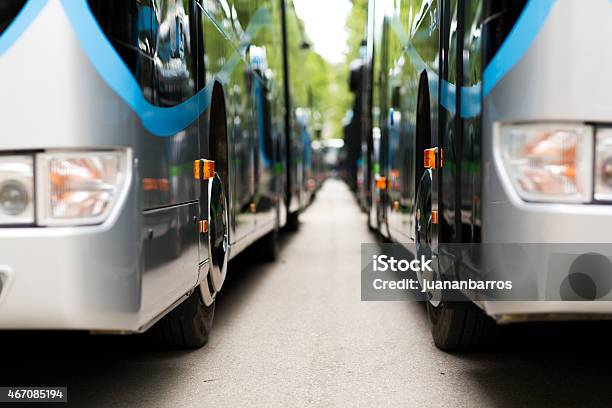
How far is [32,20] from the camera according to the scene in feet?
9.00

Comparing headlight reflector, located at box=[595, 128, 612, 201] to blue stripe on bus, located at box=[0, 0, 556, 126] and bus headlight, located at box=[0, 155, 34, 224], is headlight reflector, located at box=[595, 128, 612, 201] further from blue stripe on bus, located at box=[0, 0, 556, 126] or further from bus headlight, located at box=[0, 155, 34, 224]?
bus headlight, located at box=[0, 155, 34, 224]

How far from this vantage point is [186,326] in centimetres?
445

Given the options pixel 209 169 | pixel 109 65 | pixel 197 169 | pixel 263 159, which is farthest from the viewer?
pixel 263 159

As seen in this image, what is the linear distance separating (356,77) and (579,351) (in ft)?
29.5

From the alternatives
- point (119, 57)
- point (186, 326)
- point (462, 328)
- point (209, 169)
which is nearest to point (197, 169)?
point (209, 169)

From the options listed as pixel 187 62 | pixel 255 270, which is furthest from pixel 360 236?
pixel 187 62

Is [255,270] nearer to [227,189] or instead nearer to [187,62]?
[227,189]

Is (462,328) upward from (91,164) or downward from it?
downward

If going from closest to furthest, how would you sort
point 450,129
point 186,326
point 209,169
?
point 450,129 < point 209,169 < point 186,326

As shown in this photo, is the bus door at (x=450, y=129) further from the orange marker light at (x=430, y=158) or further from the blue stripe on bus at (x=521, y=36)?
the blue stripe on bus at (x=521, y=36)

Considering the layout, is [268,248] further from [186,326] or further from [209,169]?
[209,169]

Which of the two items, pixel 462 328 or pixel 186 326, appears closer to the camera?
pixel 462 328

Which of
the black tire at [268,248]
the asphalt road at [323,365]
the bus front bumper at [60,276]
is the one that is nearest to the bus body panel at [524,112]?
the asphalt road at [323,365]

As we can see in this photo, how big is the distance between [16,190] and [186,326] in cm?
187
